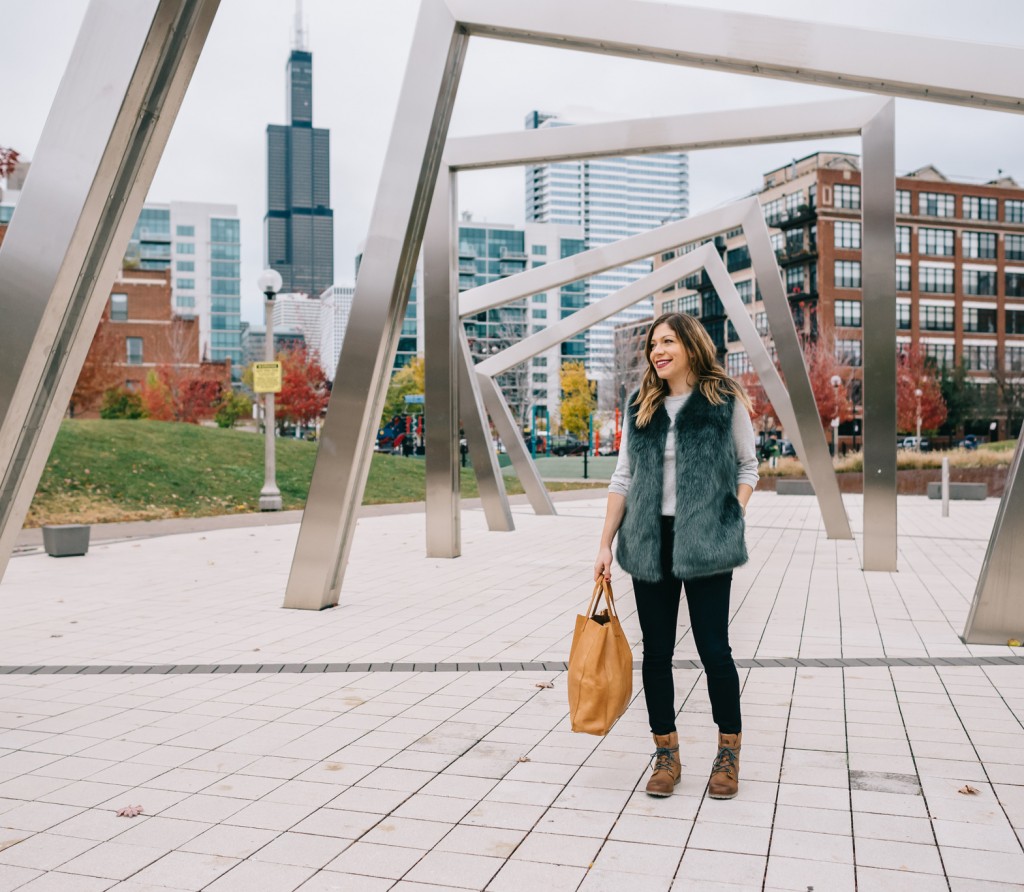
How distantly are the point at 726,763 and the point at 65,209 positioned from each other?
389 centimetres

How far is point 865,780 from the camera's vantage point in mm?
4078

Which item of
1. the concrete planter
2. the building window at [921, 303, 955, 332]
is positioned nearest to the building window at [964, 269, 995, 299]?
the building window at [921, 303, 955, 332]

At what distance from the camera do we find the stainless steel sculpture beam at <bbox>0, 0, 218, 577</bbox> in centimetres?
471

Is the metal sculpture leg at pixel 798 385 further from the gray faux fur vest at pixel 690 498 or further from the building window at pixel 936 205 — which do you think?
the building window at pixel 936 205

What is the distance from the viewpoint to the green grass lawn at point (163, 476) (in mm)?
19281

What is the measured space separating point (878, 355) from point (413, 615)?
5877 millimetres

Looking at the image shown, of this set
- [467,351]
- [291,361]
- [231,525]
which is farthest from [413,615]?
[291,361]

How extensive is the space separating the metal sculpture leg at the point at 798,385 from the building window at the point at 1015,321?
206 ft

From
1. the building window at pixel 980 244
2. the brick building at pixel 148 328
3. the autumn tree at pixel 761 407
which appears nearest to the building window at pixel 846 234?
the building window at pixel 980 244

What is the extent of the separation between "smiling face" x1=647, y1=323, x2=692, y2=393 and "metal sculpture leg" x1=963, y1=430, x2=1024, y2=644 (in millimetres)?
3803

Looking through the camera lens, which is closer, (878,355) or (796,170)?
(878,355)

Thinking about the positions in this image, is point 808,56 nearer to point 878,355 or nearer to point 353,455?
point 878,355

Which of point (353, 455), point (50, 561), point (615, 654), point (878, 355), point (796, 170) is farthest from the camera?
point (796, 170)

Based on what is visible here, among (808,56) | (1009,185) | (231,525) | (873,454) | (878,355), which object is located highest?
(1009,185)
